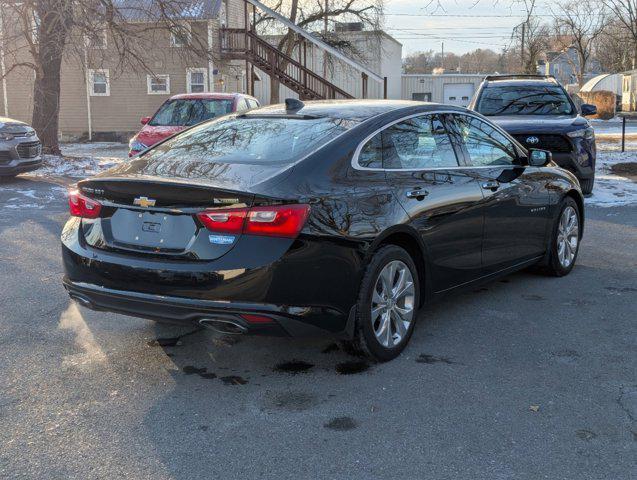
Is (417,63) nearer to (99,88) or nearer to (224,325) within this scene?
(99,88)

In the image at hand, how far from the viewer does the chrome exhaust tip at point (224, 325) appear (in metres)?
3.76

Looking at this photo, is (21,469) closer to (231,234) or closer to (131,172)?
(231,234)

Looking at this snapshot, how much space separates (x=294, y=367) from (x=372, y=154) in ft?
4.71

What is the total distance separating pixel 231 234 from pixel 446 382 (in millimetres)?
1525

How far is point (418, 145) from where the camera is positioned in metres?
4.86

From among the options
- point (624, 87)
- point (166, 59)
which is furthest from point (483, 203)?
point (624, 87)

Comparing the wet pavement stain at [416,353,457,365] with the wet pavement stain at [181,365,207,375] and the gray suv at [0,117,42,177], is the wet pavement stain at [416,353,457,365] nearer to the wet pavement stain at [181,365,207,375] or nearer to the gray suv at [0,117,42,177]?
the wet pavement stain at [181,365,207,375]

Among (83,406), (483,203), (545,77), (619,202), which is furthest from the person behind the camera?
(545,77)

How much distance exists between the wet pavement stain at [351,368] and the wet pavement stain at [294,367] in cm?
19

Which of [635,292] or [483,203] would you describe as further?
[635,292]

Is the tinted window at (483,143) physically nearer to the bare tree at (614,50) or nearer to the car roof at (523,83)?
the car roof at (523,83)

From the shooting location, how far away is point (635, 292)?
5.89 metres

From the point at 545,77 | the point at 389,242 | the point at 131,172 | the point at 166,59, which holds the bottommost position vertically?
the point at 389,242

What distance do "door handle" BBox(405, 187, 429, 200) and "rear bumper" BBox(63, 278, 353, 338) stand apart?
1068 mm
